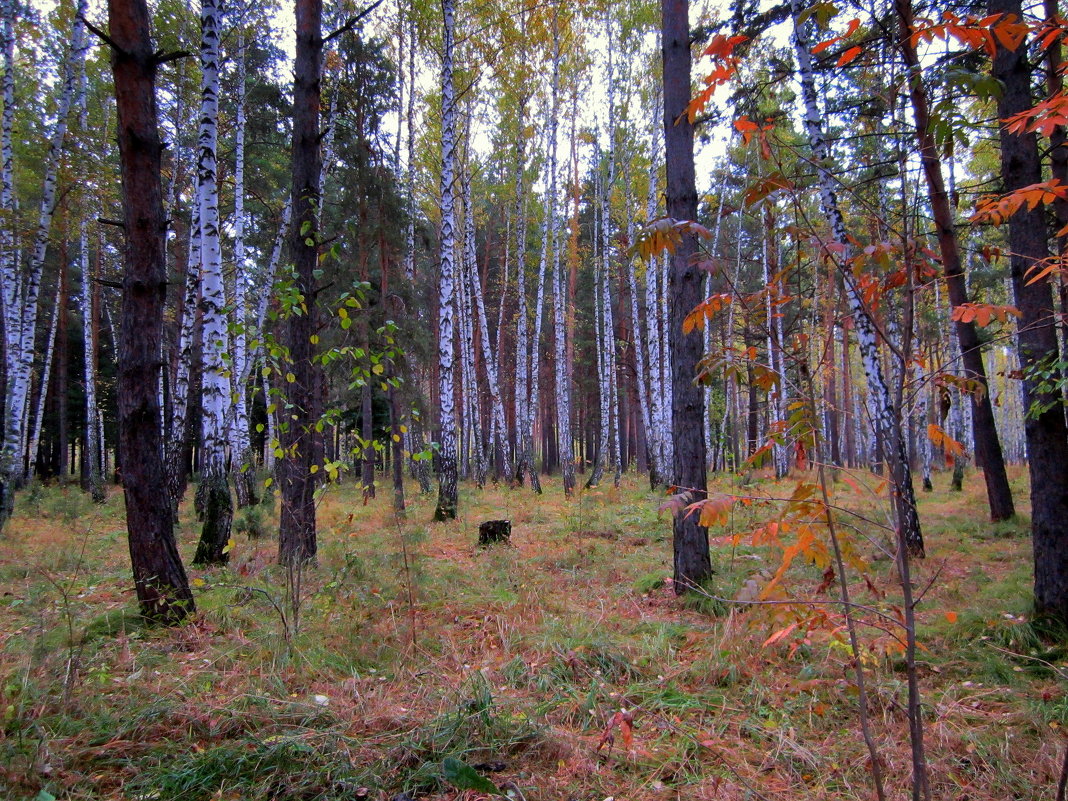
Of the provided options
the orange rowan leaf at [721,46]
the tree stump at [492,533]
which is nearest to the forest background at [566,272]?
the orange rowan leaf at [721,46]

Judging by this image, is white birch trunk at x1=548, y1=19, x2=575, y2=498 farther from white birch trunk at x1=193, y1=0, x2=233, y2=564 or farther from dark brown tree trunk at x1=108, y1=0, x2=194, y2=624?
dark brown tree trunk at x1=108, y1=0, x2=194, y2=624

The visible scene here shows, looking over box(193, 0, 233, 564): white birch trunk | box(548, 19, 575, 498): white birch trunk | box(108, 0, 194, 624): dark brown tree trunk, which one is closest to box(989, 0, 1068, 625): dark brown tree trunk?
box(108, 0, 194, 624): dark brown tree trunk

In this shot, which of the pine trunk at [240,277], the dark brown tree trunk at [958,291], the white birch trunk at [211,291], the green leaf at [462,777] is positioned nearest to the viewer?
the dark brown tree trunk at [958,291]

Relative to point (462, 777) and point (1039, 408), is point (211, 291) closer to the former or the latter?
point (462, 777)

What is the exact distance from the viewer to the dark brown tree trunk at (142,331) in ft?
13.0

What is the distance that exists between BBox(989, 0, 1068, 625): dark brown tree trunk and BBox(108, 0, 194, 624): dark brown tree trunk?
631 cm

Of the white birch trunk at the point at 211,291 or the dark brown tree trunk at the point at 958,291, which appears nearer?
the dark brown tree trunk at the point at 958,291

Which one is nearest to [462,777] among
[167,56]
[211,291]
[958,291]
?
[167,56]

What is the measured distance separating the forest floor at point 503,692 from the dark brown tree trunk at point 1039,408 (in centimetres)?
45

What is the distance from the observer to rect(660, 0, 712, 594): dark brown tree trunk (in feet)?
17.5

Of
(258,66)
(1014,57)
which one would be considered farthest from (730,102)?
(258,66)

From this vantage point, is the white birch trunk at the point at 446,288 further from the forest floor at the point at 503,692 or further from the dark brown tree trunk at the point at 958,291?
the dark brown tree trunk at the point at 958,291

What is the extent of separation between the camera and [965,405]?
16.4 m

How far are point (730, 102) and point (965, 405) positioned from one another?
13914 mm
